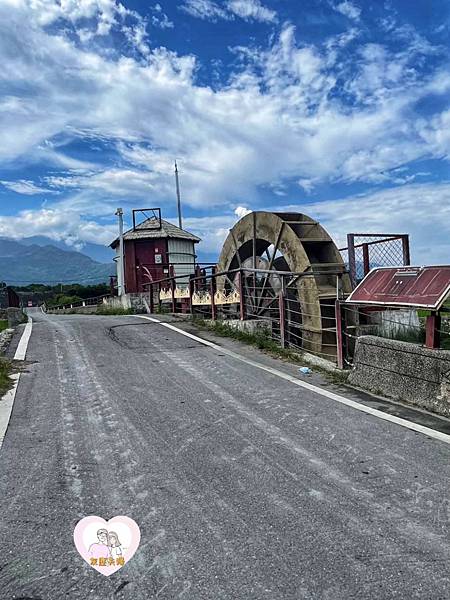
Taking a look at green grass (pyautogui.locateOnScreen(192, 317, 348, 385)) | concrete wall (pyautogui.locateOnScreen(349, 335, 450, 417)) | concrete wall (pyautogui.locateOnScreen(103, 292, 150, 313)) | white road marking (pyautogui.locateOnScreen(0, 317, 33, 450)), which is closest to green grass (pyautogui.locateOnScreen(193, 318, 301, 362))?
green grass (pyautogui.locateOnScreen(192, 317, 348, 385))

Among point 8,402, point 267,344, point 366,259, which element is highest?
point 366,259

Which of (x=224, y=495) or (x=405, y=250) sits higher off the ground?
(x=405, y=250)

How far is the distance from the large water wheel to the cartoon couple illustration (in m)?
7.87

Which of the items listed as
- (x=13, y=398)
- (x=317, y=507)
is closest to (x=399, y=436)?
(x=317, y=507)

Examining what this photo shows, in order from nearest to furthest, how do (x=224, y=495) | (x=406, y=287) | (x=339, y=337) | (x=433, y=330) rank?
(x=224, y=495)
(x=433, y=330)
(x=406, y=287)
(x=339, y=337)

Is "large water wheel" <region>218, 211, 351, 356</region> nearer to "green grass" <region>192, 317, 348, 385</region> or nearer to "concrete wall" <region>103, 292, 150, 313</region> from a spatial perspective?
"green grass" <region>192, 317, 348, 385</region>

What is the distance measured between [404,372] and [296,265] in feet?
23.0

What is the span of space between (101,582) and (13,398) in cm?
371

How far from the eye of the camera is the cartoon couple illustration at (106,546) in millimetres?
2596

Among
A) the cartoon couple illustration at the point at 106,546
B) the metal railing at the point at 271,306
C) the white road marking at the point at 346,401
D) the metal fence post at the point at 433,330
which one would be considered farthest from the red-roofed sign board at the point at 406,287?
the cartoon couple illustration at the point at 106,546

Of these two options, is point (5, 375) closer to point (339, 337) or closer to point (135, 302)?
point (339, 337)

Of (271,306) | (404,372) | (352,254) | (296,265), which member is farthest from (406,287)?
(271,306)

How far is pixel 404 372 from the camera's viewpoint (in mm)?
5520

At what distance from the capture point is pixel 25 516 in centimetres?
296
